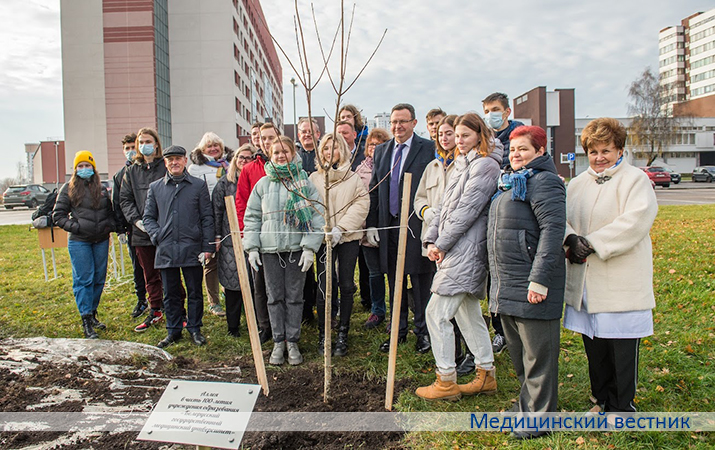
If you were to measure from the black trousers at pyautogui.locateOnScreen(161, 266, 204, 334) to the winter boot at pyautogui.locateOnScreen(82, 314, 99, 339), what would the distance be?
100 centimetres

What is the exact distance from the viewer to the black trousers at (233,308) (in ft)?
17.1

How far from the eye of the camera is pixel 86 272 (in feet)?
17.4

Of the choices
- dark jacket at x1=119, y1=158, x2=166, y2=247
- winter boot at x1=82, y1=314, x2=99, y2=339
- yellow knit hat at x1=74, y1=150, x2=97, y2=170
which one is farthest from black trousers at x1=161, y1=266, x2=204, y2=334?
yellow knit hat at x1=74, y1=150, x2=97, y2=170

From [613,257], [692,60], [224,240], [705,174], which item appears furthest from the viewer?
[692,60]

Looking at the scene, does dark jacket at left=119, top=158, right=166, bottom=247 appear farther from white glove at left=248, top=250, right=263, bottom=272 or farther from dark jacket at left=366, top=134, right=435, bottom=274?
dark jacket at left=366, top=134, right=435, bottom=274

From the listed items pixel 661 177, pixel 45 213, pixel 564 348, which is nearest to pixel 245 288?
pixel 564 348

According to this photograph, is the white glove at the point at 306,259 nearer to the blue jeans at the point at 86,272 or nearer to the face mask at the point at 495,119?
the face mask at the point at 495,119

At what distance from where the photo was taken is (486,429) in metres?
3.03

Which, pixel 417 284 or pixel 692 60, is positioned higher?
pixel 692 60

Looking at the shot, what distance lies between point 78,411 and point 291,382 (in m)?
1.55

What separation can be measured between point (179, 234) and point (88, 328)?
1.64m

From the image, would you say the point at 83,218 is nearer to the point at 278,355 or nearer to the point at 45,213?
A: the point at 45,213

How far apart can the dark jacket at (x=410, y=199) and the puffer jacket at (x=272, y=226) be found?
67 centimetres

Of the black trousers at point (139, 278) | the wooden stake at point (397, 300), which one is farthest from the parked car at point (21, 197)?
the wooden stake at point (397, 300)
